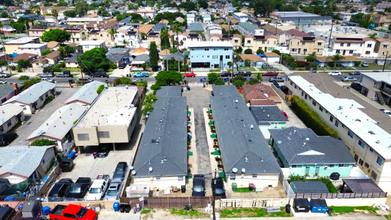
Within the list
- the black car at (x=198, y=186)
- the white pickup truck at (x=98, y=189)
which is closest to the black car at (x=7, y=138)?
the white pickup truck at (x=98, y=189)

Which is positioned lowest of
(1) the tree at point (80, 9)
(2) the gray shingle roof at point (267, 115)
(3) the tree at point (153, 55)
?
(2) the gray shingle roof at point (267, 115)

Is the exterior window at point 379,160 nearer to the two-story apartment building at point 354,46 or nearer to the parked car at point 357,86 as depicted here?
the parked car at point 357,86

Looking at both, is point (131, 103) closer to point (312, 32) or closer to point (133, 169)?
point (133, 169)

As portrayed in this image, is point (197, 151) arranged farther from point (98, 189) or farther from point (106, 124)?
point (98, 189)

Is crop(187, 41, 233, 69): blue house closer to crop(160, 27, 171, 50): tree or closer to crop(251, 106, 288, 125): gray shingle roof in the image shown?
crop(160, 27, 171, 50): tree

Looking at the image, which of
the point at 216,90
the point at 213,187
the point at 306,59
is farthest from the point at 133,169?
the point at 306,59

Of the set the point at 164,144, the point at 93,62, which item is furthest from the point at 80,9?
the point at 164,144

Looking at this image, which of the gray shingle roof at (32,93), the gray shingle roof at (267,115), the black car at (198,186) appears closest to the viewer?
the black car at (198,186)
